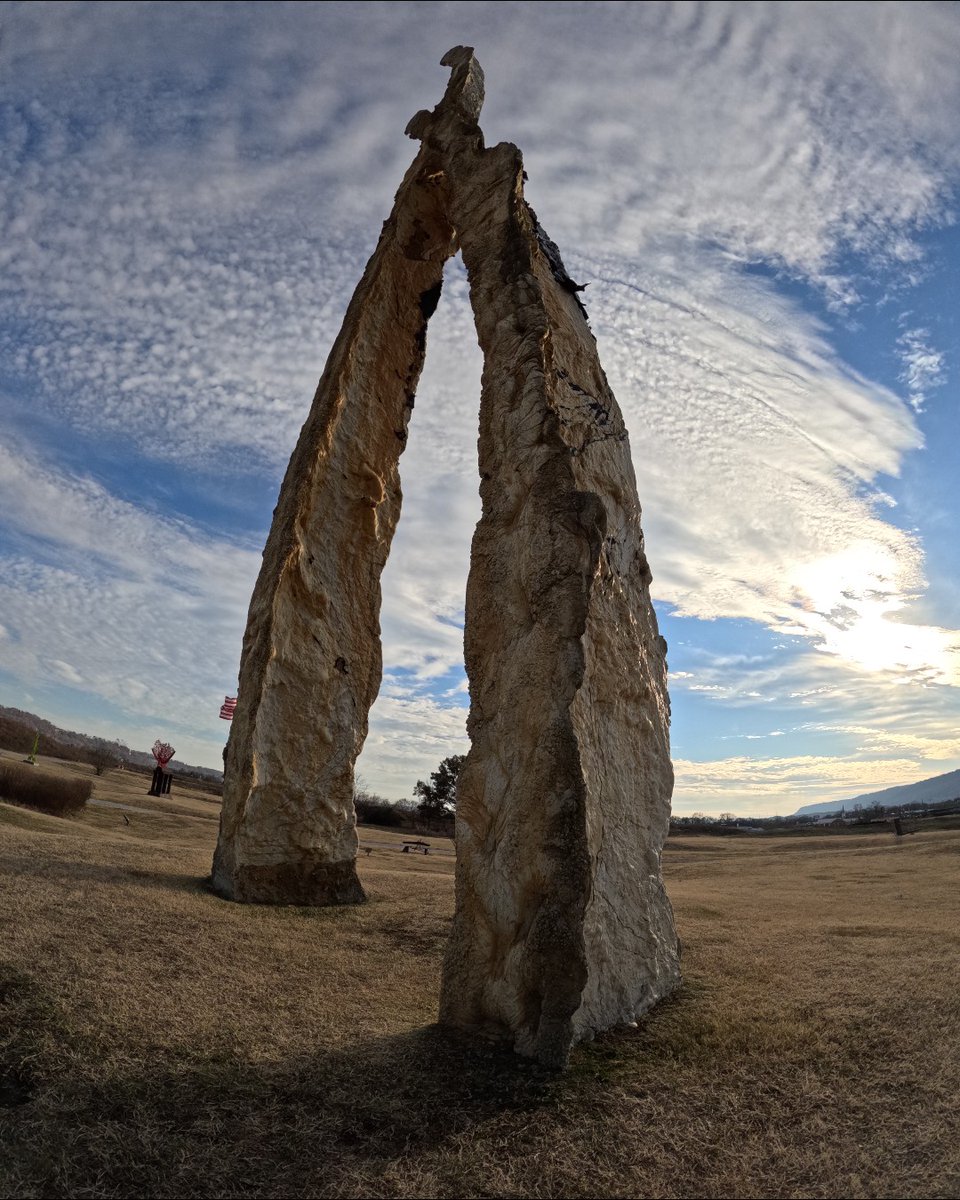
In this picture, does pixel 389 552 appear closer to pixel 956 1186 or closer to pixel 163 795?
pixel 956 1186

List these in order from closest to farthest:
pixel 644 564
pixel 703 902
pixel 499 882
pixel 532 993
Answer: pixel 532 993 → pixel 499 882 → pixel 644 564 → pixel 703 902

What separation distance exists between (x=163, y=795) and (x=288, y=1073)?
79.6ft

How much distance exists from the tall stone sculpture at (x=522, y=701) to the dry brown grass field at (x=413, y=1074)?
53 cm

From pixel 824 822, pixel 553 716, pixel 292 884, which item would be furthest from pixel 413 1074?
pixel 824 822

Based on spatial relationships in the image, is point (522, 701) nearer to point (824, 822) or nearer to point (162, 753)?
point (162, 753)

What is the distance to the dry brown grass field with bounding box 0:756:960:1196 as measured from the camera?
10.5ft

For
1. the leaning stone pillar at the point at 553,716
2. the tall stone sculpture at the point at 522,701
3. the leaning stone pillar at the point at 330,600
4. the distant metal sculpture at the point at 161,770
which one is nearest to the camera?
the leaning stone pillar at the point at 553,716

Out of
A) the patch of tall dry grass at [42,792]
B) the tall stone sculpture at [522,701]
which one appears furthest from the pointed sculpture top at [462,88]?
the patch of tall dry grass at [42,792]

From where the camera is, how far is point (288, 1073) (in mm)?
4082

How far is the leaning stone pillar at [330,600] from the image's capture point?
8.95m

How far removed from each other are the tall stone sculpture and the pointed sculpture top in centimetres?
3

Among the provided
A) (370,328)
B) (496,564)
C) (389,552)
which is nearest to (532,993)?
(496,564)

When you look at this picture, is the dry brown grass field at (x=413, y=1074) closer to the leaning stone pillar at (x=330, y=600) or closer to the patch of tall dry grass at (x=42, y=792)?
the leaning stone pillar at (x=330, y=600)

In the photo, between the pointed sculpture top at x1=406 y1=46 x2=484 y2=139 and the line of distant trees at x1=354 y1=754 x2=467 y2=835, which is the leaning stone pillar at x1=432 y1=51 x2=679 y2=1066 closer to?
the pointed sculpture top at x1=406 y1=46 x2=484 y2=139
